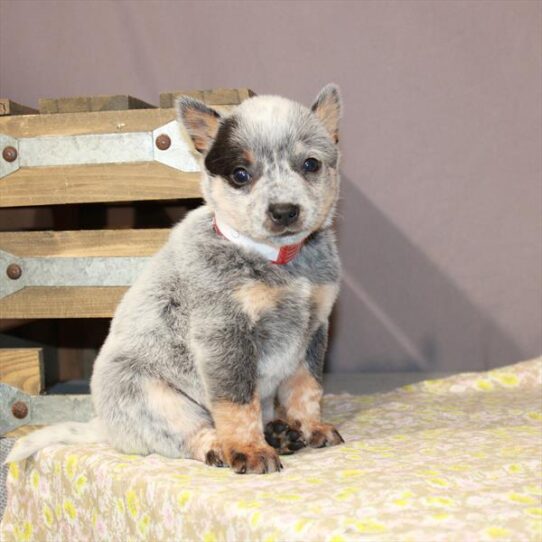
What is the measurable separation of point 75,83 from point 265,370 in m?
1.90

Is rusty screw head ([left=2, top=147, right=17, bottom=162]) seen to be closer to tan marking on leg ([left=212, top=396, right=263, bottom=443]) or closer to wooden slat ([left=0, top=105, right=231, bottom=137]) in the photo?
wooden slat ([left=0, top=105, right=231, bottom=137])

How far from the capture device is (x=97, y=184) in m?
2.57

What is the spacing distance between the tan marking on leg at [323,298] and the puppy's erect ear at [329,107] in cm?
40

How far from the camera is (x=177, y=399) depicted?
2090mm

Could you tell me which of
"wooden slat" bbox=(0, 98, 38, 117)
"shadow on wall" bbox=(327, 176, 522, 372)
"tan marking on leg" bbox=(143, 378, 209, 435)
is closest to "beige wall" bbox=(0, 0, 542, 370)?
"shadow on wall" bbox=(327, 176, 522, 372)

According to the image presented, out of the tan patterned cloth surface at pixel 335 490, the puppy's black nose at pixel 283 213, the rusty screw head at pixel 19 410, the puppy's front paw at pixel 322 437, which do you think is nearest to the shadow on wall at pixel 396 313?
the tan patterned cloth surface at pixel 335 490

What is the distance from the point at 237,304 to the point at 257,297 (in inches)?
2.1

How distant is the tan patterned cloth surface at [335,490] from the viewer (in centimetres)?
162

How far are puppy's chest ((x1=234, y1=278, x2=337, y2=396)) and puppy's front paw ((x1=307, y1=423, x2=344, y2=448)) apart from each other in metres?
0.18

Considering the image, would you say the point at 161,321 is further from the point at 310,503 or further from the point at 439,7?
the point at 439,7

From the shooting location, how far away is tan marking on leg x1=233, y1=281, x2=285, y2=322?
201 cm

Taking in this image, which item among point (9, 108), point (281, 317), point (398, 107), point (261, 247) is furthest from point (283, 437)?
point (398, 107)

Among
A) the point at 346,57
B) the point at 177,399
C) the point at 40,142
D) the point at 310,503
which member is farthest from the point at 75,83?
the point at 310,503

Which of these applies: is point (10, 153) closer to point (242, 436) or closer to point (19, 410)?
point (19, 410)
